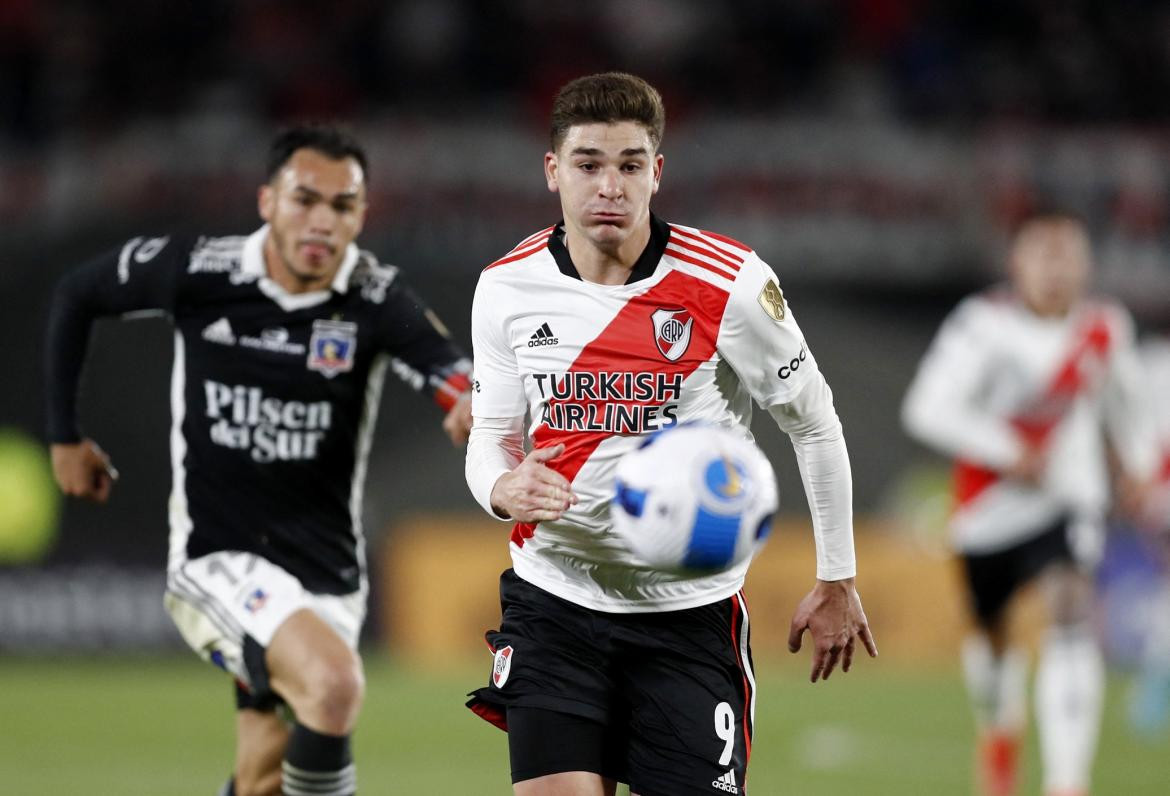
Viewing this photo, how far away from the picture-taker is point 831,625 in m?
4.48

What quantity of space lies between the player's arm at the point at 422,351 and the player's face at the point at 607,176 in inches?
51.3

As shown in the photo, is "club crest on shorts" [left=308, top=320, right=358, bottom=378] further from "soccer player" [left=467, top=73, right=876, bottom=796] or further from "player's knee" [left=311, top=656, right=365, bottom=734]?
"soccer player" [left=467, top=73, right=876, bottom=796]

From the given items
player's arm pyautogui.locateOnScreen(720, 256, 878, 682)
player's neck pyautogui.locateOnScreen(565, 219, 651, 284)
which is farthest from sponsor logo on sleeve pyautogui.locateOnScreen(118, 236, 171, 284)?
player's arm pyautogui.locateOnScreen(720, 256, 878, 682)

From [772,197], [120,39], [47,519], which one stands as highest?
[120,39]

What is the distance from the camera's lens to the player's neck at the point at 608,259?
4.48m

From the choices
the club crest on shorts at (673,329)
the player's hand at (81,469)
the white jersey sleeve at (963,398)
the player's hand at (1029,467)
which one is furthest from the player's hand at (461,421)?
the player's hand at (1029,467)

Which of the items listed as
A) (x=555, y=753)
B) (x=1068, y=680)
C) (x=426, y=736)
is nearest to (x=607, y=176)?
(x=555, y=753)

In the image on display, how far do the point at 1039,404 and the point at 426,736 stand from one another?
4044 millimetres

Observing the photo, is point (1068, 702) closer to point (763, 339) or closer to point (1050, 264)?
point (1050, 264)

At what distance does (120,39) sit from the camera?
17.4 meters

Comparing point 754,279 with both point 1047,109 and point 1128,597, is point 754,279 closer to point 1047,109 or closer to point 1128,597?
point 1128,597

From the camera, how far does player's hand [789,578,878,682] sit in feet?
14.6

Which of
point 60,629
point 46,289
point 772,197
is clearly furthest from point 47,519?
point 772,197

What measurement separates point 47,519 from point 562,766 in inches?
367
